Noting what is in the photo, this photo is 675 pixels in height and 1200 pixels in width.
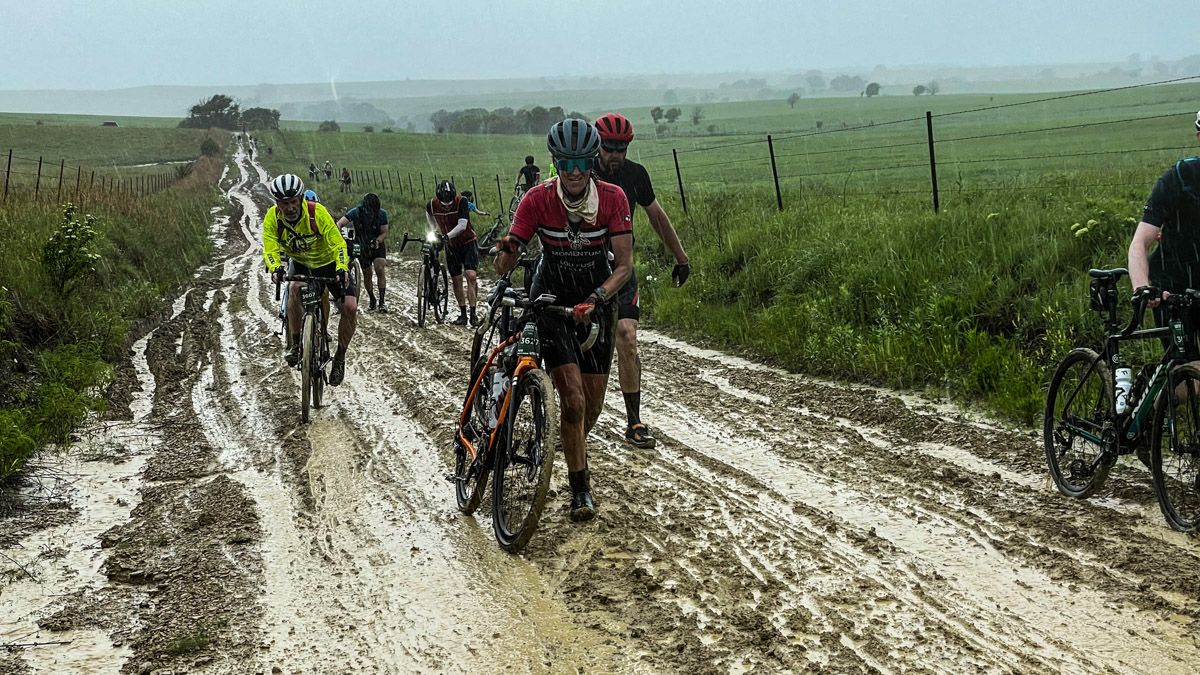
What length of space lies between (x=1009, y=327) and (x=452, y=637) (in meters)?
6.15

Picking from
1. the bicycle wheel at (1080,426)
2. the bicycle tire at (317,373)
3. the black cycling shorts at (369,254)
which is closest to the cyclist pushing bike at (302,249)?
the bicycle tire at (317,373)

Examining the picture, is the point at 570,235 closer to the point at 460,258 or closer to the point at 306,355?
the point at 306,355

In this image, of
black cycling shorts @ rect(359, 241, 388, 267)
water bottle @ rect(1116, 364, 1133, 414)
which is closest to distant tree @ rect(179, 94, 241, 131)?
black cycling shorts @ rect(359, 241, 388, 267)

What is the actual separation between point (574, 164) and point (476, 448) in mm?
1818

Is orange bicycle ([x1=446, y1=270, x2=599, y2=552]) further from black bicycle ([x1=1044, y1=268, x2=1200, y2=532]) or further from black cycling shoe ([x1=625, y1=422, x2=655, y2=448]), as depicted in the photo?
black bicycle ([x1=1044, y1=268, x2=1200, y2=532])

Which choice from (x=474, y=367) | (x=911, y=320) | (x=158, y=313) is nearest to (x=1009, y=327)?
(x=911, y=320)

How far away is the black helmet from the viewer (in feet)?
16.3

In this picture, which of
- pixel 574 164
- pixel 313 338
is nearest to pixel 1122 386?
pixel 574 164

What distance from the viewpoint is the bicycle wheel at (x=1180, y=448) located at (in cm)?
449

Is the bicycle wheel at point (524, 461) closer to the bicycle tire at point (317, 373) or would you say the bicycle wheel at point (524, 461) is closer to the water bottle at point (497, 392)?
the water bottle at point (497, 392)

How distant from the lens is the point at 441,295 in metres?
13.8

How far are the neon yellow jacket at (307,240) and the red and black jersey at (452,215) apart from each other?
4652 millimetres

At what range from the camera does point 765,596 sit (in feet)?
13.7

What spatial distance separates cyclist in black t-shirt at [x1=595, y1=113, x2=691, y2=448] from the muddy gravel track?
281 millimetres
